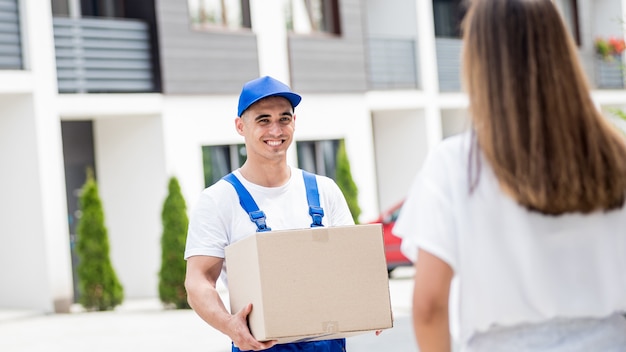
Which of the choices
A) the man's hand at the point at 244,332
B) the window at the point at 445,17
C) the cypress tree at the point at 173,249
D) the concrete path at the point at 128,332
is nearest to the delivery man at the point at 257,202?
the man's hand at the point at 244,332

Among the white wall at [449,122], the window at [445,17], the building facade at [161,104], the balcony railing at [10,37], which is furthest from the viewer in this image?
the window at [445,17]

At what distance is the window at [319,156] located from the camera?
23750mm

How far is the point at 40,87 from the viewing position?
17.9m

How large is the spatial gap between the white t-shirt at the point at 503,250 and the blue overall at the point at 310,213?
163 cm

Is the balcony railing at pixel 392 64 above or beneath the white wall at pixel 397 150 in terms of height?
above

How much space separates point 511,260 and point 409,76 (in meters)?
24.2

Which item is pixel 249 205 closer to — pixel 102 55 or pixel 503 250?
pixel 503 250

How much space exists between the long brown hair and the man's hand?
4.62ft

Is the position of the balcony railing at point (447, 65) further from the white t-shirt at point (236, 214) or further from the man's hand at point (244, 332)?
the man's hand at point (244, 332)

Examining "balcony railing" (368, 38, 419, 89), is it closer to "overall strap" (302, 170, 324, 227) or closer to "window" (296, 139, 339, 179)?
"window" (296, 139, 339, 179)

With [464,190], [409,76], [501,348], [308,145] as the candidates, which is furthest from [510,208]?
[409,76]

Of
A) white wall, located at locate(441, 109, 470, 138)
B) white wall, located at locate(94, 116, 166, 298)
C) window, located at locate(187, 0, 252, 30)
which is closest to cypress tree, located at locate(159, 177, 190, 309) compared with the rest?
white wall, located at locate(94, 116, 166, 298)

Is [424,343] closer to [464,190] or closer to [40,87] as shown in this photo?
[464,190]

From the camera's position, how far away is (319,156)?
78.8 ft
